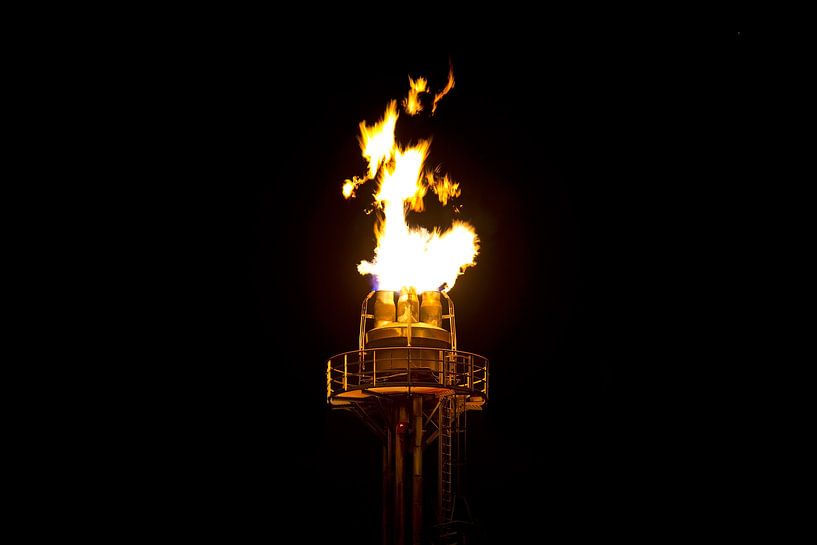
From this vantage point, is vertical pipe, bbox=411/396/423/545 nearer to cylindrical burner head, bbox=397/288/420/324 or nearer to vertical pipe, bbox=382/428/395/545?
vertical pipe, bbox=382/428/395/545

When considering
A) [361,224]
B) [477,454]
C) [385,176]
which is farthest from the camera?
[477,454]

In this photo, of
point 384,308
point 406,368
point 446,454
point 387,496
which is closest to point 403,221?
point 384,308

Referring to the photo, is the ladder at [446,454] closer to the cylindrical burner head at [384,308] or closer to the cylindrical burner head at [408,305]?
the cylindrical burner head at [408,305]

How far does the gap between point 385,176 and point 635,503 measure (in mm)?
14586

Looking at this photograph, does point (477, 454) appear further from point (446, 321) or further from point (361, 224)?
point (361, 224)

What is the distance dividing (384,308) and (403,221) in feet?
7.70

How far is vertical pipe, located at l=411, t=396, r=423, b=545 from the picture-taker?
722 inches

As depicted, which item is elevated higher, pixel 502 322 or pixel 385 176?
pixel 385 176

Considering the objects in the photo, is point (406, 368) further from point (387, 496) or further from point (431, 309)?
point (387, 496)

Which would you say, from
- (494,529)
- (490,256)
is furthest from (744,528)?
(490,256)

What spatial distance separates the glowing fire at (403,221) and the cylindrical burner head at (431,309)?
0.80 ft

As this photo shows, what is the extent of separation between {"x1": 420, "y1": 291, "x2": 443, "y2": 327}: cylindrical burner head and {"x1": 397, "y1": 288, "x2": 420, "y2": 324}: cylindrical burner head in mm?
154

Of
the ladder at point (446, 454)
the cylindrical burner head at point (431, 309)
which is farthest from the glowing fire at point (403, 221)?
the ladder at point (446, 454)

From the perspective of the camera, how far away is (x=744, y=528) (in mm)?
26375
